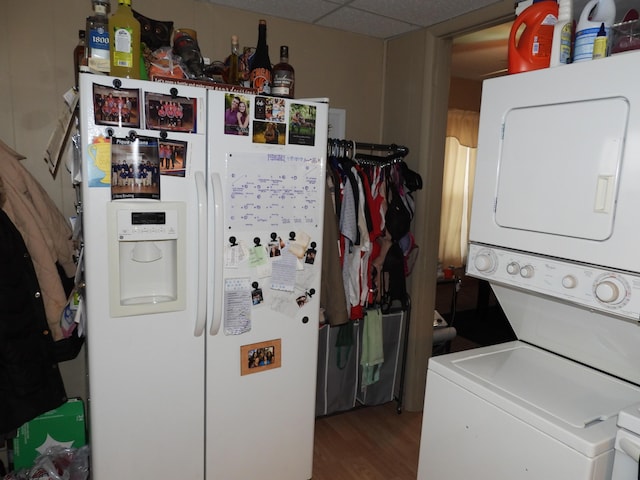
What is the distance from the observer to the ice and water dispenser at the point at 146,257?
1.54 m

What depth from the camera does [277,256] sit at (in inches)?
71.6

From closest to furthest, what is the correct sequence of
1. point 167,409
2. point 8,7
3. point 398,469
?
point 167,409, point 8,7, point 398,469

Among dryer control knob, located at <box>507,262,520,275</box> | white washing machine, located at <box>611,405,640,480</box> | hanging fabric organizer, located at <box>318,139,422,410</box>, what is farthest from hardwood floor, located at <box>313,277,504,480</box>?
dryer control knob, located at <box>507,262,520,275</box>

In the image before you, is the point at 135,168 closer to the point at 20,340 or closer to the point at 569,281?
the point at 20,340

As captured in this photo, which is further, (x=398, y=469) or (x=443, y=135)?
(x=443, y=135)

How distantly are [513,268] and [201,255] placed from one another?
Answer: 3.55ft

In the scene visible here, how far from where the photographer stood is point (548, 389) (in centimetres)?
137

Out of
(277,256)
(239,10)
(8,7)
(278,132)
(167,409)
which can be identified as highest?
(239,10)

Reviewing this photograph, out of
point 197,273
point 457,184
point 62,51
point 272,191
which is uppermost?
point 62,51

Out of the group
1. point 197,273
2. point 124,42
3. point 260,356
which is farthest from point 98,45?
point 260,356

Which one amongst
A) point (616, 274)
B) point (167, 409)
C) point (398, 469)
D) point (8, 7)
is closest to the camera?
point (616, 274)

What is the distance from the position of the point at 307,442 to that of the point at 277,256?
0.91 meters

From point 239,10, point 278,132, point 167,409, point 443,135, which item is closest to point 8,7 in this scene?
point 239,10

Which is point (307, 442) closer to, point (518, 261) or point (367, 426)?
point (367, 426)
